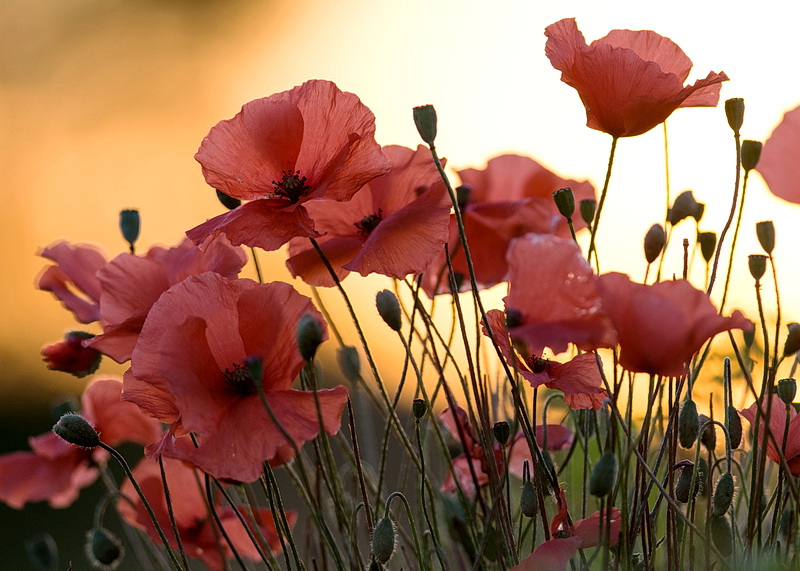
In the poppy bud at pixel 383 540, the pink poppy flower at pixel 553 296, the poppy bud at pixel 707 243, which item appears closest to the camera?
the pink poppy flower at pixel 553 296

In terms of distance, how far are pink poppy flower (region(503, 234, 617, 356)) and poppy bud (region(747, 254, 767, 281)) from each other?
0.19 metres

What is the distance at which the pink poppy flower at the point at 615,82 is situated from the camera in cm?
58

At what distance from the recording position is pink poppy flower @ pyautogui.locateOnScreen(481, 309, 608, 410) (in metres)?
0.55

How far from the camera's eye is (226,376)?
0.59m

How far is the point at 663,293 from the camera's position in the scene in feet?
1.41

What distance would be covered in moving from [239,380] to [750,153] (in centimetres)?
35

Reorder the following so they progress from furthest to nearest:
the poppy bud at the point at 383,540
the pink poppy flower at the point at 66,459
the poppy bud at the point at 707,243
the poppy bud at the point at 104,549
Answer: the pink poppy flower at the point at 66,459, the poppy bud at the point at 104,549, the poppy bud at the point at 707,243, the poppy bud at the point at 383,540

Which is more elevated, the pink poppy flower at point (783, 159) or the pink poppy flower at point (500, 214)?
the pink poppy flower at point (783, 159)

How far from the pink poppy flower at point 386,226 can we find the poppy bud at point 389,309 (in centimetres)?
3

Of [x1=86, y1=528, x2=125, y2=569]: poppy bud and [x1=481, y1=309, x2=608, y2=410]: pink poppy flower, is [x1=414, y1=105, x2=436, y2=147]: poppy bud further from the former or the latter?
[x1=86, y1=528, x2=125, y2=569]: poppy bud

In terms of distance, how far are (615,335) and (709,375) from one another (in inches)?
22.6

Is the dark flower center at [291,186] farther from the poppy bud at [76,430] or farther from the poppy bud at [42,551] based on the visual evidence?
the poppy bud at [42,551]

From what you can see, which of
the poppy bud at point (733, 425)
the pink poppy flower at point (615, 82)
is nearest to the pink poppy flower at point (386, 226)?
the pink poppy flower at point (615, 82)

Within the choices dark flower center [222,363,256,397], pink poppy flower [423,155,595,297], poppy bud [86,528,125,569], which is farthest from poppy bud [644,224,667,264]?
poppy bud [86,528,125,569]
